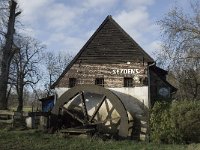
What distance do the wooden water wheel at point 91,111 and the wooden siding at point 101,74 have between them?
3.80 ft

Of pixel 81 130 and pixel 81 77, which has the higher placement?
pixel 81 77

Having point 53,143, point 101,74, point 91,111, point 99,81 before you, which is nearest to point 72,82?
point 99,81

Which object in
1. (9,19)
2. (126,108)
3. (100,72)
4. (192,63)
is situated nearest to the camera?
(126,108)

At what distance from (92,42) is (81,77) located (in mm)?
2230

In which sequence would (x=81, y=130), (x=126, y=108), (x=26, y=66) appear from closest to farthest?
(x=81, y=130) < (x=126, y=108) < (x=26, y=66)

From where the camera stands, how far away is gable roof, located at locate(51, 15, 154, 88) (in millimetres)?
23328

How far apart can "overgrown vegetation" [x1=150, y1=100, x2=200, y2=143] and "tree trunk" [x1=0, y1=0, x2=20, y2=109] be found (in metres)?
9.84

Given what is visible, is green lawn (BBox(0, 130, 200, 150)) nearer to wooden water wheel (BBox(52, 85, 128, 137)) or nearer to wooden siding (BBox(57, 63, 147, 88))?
wooden water wheel (BBox(52, 85, 128, 137))

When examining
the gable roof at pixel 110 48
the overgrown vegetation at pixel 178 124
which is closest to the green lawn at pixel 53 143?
the overgrown vegetation at pixel 178 124

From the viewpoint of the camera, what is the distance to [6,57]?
82.8ft

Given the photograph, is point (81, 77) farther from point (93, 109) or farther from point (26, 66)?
point (26, 66)

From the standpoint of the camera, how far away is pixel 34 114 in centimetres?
2088

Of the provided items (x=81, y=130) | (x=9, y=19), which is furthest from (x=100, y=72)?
(x=9, y=19)

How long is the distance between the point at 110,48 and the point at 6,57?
6524 millimetres
